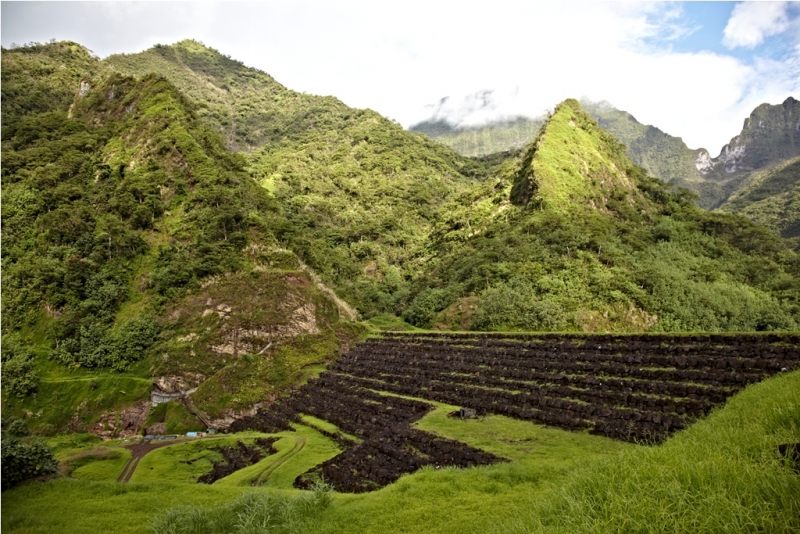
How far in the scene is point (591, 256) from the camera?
35.4 metres

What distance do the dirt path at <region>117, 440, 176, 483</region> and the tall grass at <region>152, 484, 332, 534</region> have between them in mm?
13446

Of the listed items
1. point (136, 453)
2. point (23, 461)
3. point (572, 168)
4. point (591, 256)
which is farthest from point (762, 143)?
point (23, 461)

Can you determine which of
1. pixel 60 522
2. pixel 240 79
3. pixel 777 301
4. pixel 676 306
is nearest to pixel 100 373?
pixel 60 522

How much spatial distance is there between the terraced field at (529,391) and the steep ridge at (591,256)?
8.44 metres

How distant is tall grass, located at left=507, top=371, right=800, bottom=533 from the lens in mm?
3742

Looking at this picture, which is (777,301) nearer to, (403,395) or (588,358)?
(588,358)

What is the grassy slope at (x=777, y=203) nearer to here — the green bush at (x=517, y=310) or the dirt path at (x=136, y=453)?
the green bush at (x=517, y=310)

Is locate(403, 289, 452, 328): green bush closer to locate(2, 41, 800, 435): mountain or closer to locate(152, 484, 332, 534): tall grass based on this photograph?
locate(2, 41, 800, 435): mountain

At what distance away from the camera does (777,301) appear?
1320 inches

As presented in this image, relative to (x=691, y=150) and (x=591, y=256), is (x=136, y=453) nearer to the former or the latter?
(x=591, y=256)

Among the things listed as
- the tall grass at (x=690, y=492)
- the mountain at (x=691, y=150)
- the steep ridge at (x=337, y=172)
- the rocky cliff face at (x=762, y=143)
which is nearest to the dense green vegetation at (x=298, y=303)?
the tall grass at (x=690, y=492)

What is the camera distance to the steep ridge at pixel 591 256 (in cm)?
3086

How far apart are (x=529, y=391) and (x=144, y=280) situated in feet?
106

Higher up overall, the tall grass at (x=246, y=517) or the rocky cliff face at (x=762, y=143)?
the rocky cliff face at (x=762, y=143)
